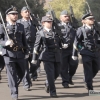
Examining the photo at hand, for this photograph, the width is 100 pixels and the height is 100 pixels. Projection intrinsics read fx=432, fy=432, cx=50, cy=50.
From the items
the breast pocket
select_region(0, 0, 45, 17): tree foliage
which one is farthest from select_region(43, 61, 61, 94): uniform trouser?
select_region(0, 0, 45, 17): tree foliage

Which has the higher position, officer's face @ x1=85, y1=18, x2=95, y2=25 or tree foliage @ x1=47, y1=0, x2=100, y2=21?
officer's face @ x1=85, y1=18, x2=95, y2=25

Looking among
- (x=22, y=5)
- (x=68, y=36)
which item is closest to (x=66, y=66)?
(x=68, y=36)

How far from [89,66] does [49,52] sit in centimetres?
106

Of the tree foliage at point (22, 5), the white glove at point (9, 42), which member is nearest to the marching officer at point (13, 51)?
the white glove at point (9, 42)

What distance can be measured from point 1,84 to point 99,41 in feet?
10.9

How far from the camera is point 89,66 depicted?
1015 cm

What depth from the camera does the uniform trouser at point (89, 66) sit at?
1013 cm

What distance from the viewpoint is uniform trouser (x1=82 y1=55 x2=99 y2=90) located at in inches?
399

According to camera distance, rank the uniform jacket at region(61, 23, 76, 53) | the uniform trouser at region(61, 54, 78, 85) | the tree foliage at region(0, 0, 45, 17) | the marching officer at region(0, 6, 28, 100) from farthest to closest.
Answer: the tree foliage at region(0, 0, 45, 17), the uniform jacket at region(61, 23, 76, 53), the uniform trouser at region(61, 54, 78, 85), the marching officer at region(0, 6, 28, 100)

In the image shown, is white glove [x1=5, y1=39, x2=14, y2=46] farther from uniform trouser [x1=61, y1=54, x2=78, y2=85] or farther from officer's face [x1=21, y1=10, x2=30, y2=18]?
officer's face [x1=21, y1=10, x2=30, y2=18]

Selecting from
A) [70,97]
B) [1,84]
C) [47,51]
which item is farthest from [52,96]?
[1,84]

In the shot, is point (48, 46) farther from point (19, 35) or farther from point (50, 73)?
point (19, 35)

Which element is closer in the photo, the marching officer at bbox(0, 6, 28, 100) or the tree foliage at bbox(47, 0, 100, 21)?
the marching officer at bbox(0, 6, 28, 100)

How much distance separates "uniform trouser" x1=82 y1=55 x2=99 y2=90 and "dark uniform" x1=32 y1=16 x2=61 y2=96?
2.27 feet
